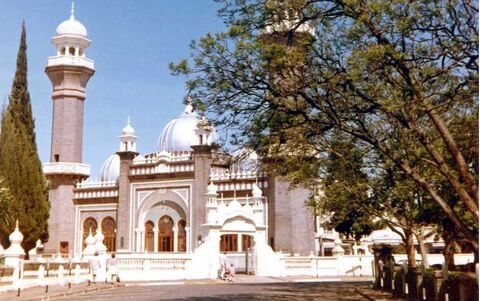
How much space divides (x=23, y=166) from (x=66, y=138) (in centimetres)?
1504

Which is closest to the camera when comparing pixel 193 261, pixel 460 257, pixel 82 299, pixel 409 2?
pixel 409 2

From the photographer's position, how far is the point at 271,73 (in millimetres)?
14805

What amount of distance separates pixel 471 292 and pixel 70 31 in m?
48.6

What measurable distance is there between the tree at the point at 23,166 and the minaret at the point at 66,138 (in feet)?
39.8

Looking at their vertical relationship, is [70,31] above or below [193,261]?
above

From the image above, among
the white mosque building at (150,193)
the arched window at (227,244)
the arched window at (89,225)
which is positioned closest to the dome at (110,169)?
the white mosque building at (150,193)

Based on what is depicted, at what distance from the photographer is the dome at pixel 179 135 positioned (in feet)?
185

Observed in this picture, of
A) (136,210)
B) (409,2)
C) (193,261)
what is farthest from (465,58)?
(136,210)

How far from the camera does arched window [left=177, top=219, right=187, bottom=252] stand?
1953 inches

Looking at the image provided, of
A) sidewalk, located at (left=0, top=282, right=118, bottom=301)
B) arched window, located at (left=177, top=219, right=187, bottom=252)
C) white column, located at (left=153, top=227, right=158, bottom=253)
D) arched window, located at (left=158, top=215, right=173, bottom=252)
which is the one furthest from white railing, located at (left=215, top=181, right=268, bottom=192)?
sidewalk, located at (left=0, top=282, right=118, bottom=301)

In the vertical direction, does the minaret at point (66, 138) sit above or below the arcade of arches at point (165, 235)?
above

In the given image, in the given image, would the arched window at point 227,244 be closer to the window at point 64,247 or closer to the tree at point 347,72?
the window at point 64,247

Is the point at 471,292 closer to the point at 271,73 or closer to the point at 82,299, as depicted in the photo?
the point at 271,73

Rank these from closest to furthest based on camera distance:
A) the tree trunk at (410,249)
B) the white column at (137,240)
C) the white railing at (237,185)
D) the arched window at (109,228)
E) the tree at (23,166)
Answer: the tree trunk at (410,249)
the tree at (23,166)
the white railing at (237,185)
the white column at (137,240)
the arched window at (109,228)
